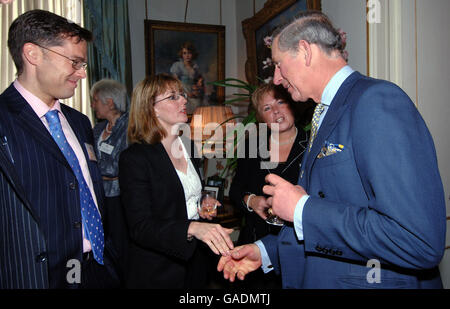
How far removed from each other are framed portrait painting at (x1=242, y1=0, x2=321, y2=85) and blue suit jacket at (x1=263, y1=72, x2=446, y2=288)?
85.4 inches

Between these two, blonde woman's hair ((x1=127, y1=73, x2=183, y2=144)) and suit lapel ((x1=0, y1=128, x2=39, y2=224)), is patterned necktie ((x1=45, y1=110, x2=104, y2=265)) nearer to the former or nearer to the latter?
suit lapel ((x1=0, y1=128, x2=39, y2=224))

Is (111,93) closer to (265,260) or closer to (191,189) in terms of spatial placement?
(191,189)

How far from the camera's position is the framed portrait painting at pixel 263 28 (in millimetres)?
3321

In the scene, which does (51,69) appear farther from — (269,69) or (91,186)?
(269,69)

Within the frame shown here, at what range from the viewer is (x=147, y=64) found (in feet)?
15.6

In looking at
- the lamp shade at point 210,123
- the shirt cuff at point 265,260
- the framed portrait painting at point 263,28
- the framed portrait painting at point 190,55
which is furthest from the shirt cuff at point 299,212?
the framed portrait painting at point 190,55

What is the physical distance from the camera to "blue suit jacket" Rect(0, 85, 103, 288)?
4.28 ft

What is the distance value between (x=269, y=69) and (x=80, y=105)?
2718mm

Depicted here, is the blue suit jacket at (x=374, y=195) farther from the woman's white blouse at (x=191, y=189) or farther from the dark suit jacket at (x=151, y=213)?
the woman's white blouse at (x=191, y=189)

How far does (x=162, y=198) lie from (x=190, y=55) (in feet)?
11.5

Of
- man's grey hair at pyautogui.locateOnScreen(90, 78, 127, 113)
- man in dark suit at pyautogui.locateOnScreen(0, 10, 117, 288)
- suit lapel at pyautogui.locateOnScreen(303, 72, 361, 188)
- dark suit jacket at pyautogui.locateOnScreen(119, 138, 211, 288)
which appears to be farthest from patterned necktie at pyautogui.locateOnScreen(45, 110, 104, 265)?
man's grey hair at pyautogui.locateOnScreen(90, 78, 127, 113)

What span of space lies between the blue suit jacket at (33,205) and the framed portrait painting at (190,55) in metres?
3.44
